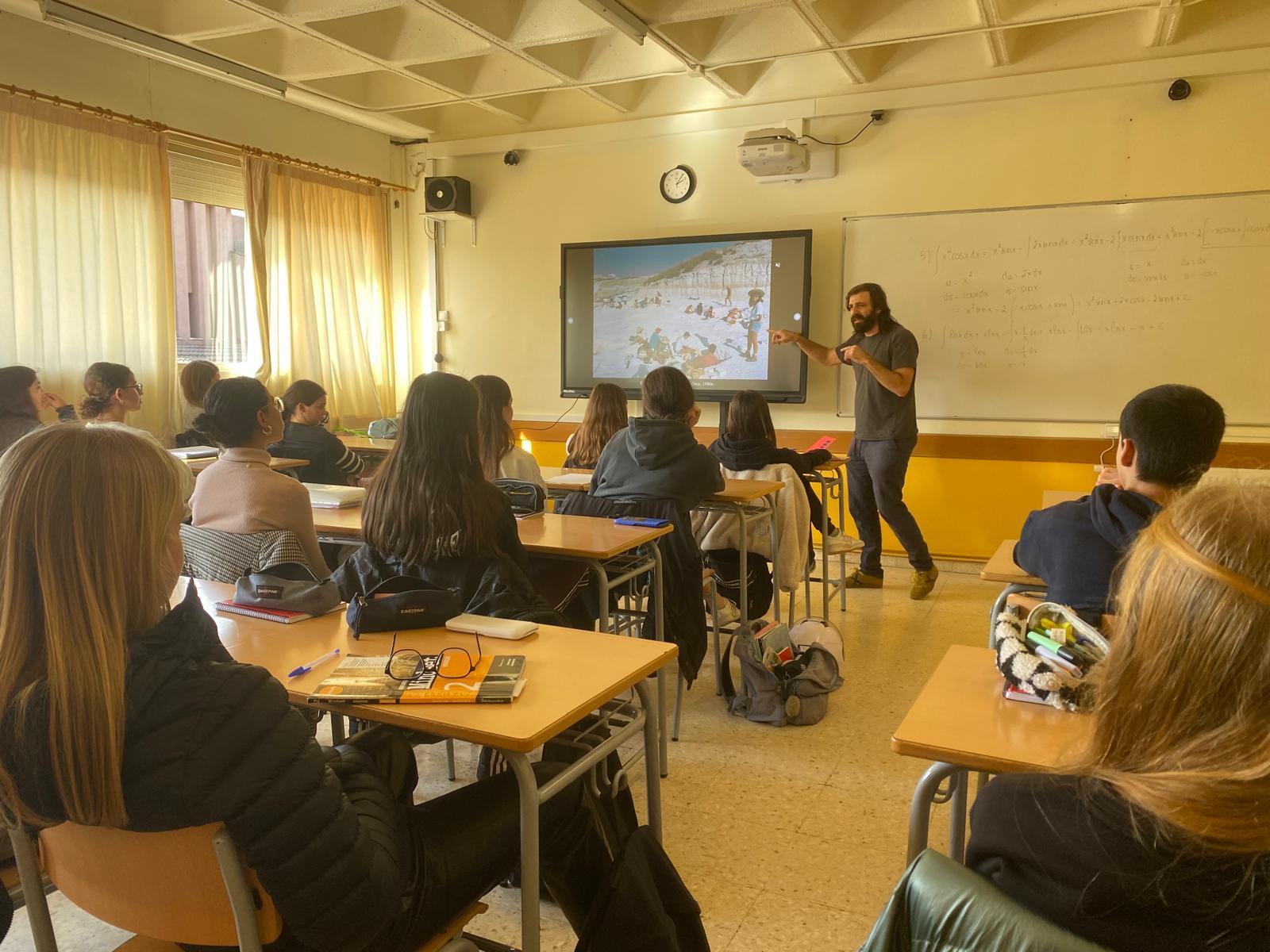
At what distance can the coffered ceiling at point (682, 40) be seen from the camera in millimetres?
4344

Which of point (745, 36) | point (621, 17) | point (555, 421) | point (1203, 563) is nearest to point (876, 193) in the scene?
point (745, 36)

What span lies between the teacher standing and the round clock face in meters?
1.41

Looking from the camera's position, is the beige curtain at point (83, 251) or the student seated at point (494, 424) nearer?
the student seated at point (494, 424)

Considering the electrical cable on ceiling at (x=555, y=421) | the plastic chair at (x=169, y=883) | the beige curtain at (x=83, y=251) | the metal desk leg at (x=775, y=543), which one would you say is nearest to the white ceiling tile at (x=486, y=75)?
the beige curtain at (x=83, y=251)

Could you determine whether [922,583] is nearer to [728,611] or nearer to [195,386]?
[728,611]

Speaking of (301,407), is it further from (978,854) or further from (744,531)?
(978,854)

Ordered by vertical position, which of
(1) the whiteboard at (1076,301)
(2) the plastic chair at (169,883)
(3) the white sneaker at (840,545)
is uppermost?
(1) the whiteboard at (1076,301)

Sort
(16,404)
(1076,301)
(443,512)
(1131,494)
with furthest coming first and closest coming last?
1. (1076,301)
2. (16,404)
3. (443,512)
4. (1131,494)

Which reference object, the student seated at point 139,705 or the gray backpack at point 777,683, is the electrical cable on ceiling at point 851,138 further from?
the student seated at point 139,705

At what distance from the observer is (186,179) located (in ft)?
17.3

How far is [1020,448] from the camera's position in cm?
519

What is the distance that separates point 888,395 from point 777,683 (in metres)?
2.32

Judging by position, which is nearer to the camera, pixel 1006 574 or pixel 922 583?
pixel 1006 574

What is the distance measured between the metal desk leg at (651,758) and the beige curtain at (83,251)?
4.11 meters
